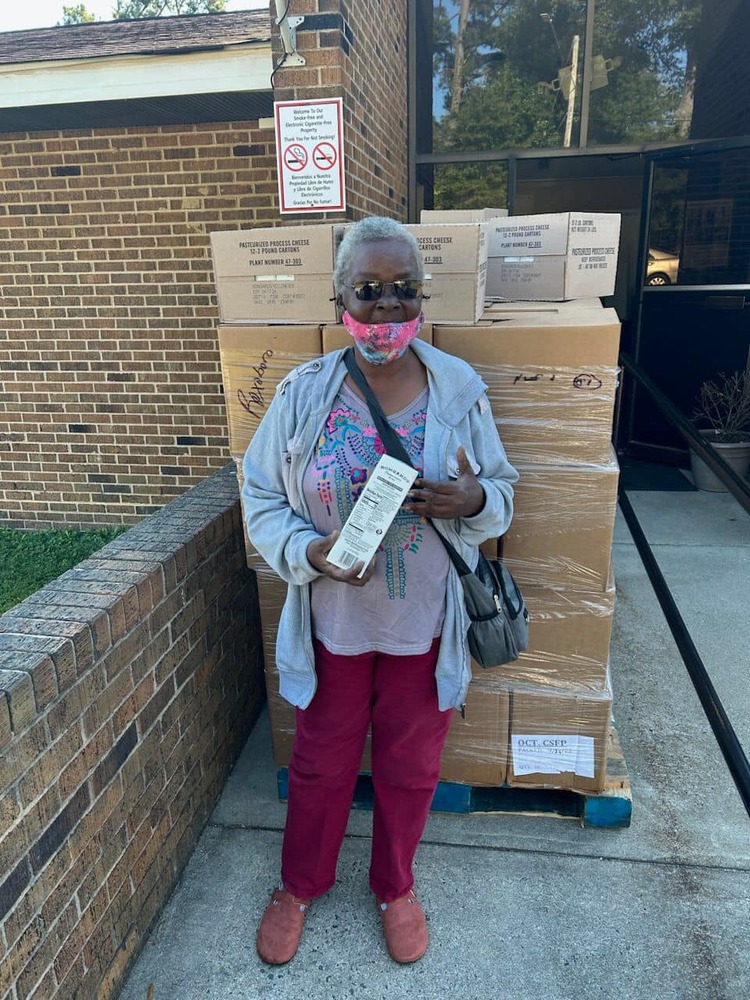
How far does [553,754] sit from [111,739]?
4.70 feet

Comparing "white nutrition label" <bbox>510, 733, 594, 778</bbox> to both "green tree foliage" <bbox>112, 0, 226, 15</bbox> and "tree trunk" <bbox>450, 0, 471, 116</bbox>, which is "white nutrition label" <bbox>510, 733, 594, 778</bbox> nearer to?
"tree trunk" <bbox>450, 0, 471, 116</bbox>

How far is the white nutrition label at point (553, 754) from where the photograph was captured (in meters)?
2.47

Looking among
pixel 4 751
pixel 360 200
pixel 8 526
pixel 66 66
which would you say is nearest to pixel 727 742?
pixel 4 751

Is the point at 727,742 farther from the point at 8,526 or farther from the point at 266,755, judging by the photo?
the point at 8,526

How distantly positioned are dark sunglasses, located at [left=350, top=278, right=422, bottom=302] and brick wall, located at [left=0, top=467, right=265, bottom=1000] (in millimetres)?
1013

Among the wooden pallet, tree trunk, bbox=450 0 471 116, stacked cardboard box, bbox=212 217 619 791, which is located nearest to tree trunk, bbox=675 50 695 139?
tree trunk, bbox=450 0 471 116

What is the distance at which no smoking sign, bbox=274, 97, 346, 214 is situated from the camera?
3.39m

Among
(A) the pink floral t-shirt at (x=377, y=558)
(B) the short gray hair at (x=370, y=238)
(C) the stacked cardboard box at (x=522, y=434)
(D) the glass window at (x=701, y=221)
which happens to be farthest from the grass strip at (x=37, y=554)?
(D) the glass window at (x=701, y=221)

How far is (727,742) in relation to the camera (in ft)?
→ 6.15

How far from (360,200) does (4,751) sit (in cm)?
322

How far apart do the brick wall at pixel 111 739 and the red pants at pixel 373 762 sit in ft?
1.42

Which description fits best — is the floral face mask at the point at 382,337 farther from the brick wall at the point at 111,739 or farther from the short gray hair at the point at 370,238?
the brick wall at the point at 111,739

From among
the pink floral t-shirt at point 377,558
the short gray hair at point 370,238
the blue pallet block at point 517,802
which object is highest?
the short gray hair at point 370,238

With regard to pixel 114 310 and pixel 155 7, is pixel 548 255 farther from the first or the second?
pixel 155 7
